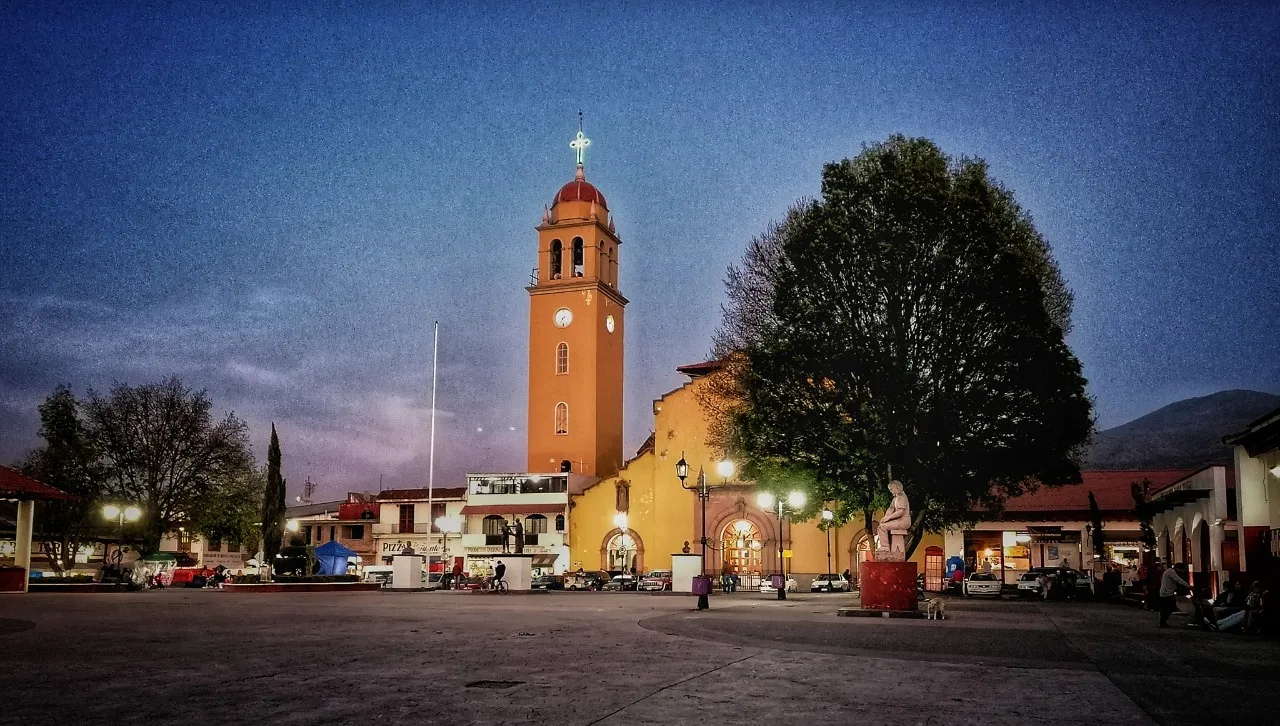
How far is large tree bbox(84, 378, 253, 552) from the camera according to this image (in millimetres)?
50156

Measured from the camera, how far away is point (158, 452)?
166 feet

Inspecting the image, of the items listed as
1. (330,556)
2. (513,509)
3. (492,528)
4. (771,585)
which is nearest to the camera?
(771,585)

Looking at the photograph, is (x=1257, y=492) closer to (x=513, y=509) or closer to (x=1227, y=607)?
(x=1227, y=607)

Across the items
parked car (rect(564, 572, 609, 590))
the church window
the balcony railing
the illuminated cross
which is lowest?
parked car (rect(564, 572, 609, 590))

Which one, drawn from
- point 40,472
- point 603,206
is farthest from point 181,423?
point 603,206

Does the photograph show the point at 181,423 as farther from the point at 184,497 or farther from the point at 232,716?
the point at 232,716

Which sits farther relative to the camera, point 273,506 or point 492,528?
point 492,528

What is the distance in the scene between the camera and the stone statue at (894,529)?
873 inches

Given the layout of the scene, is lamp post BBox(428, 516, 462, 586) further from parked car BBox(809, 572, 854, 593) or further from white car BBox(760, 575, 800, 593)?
parked car BBox(809, 572, 854, 593)

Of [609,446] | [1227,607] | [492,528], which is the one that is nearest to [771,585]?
[1227,607]

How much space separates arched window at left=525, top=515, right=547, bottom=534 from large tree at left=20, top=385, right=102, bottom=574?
24332mm

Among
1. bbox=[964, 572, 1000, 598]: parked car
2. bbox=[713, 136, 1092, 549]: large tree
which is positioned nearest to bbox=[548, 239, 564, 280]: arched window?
bbox=[964, 572, 1000, 598]: parked car

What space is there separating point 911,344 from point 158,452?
1576 inches

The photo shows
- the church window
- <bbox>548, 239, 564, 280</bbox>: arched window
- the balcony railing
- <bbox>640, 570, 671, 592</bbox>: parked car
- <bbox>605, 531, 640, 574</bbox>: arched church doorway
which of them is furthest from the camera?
<bbox>548, 239, 564, 280</bbox>: arched window
